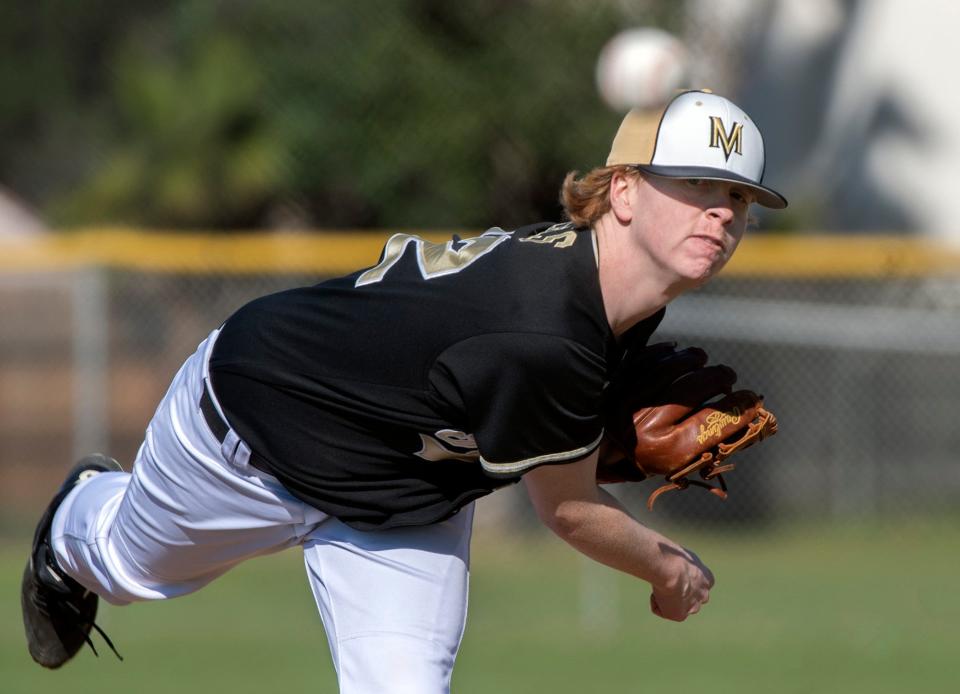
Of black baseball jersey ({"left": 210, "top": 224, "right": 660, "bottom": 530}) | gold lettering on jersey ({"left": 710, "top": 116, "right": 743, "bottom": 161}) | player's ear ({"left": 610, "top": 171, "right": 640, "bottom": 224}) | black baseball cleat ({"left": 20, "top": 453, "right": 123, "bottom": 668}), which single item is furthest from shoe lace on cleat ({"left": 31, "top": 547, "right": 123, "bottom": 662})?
gold lettering on jersey ({"left": 710, "top": 116, "right": 743, "bottom": 161})

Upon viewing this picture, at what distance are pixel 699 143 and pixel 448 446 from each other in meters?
1.03

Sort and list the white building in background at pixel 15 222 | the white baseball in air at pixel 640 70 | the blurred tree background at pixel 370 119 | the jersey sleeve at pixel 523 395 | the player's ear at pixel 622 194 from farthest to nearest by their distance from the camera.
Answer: the white building in background at pixel 15 222, the blurred tree background at pixel 370 119, the white baseball in air at pixel 640 70, the player's ear at pixel 622 194, the jersey sleeve at pixel 523 395

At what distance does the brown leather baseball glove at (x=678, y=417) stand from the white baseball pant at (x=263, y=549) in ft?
1.71

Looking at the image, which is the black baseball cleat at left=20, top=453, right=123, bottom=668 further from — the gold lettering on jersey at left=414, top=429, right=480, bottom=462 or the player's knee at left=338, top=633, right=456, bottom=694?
the gold lettering on jersey at left=414, top=429, right=480, bottom=462

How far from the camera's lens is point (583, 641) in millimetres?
9180

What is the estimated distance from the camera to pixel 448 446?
159 inches

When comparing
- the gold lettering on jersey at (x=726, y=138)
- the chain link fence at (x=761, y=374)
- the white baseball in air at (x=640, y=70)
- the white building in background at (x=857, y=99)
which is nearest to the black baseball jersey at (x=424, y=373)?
the gold lettering on jersey at (x=726, y=138)

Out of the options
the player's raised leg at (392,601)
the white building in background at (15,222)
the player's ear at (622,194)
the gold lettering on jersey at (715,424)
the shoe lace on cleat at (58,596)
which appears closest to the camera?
the player's ear at (622,194)

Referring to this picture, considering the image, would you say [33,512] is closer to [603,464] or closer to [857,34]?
[603,464]

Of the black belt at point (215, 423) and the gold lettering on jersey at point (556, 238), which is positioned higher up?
the gold lettering on jersey at point (556, 238)

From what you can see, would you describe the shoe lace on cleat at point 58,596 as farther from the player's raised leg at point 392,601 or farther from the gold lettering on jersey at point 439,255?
the gold lettering on jersey at point 439,255

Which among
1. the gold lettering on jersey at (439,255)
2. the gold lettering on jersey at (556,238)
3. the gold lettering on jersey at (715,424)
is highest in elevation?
the gold lettering on jersey at (556,238)

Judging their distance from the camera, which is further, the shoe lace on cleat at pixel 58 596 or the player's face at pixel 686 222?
the shoe lace on cleat at pixel 58 596

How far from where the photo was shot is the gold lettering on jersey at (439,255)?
3.94m
